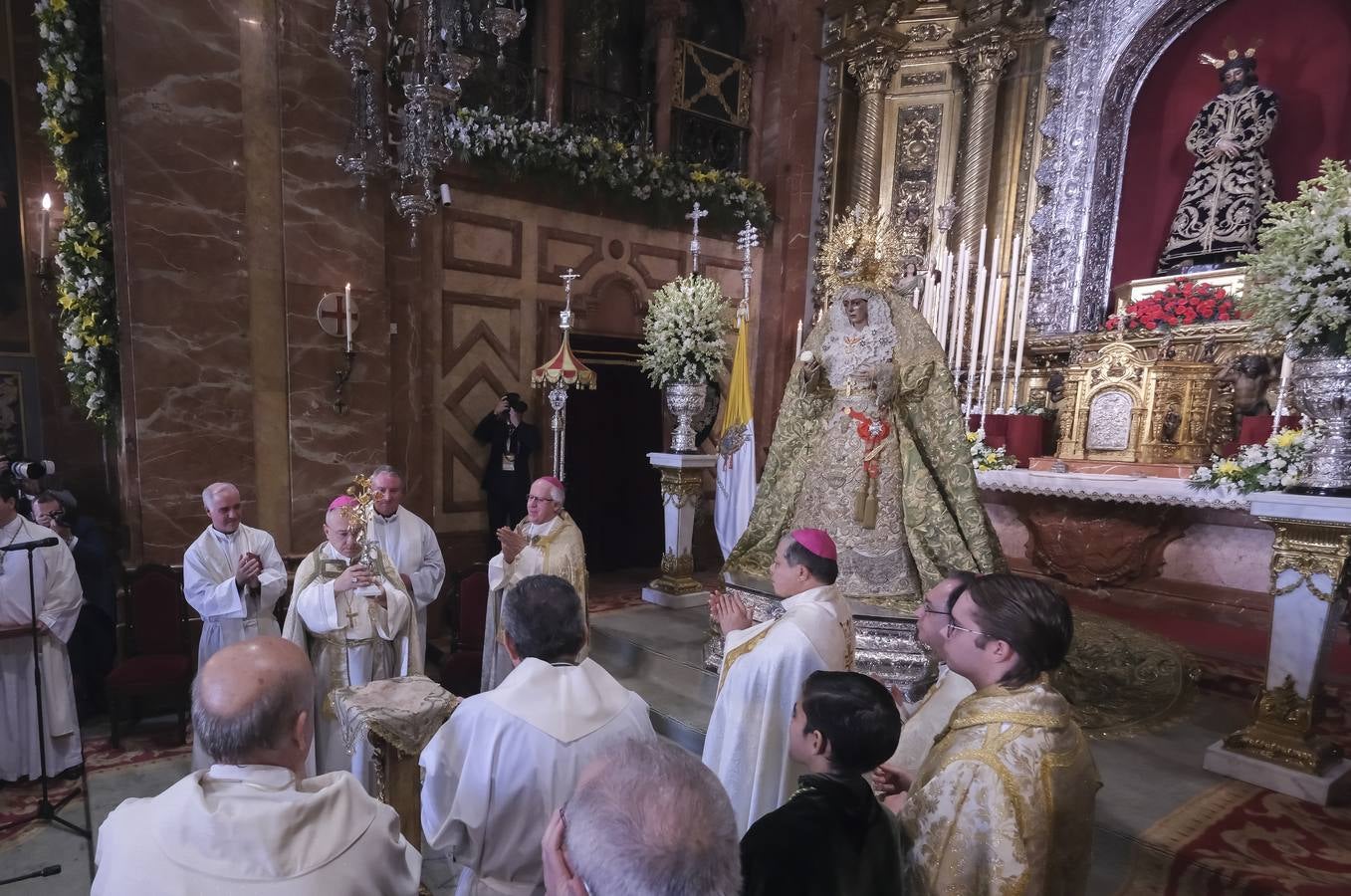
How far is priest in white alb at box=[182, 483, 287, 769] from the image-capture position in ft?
14.8

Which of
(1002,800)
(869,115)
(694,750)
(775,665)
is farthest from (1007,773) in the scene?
(869,115)

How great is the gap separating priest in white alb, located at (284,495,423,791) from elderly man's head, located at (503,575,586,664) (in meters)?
1.83

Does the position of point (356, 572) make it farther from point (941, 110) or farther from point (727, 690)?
point (941, 110)

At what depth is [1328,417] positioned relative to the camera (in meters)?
3.93

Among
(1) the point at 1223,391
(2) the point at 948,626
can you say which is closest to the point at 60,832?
(2) the point at 948,626

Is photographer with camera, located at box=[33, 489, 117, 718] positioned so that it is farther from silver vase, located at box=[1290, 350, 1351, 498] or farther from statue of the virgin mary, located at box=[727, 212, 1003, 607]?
silver vase, located at box=[1290, 350, 1351, 498]

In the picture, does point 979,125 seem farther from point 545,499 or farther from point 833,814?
point 833,814

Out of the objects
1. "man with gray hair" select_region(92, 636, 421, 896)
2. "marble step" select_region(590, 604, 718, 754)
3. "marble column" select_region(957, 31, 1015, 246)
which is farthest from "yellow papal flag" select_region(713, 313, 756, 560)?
"man with gray hair" select_region(92, 636, 421, 896)

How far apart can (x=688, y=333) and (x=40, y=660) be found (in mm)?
5664

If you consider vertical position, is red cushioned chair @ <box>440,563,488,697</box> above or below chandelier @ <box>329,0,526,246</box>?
below

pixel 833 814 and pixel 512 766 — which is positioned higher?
pixel 833 814

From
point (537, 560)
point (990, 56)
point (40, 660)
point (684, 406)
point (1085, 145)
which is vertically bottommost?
point (40, 660)

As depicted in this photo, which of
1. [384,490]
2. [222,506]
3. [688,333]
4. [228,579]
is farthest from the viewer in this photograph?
[688,333]

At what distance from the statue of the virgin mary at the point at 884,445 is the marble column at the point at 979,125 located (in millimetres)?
4240
